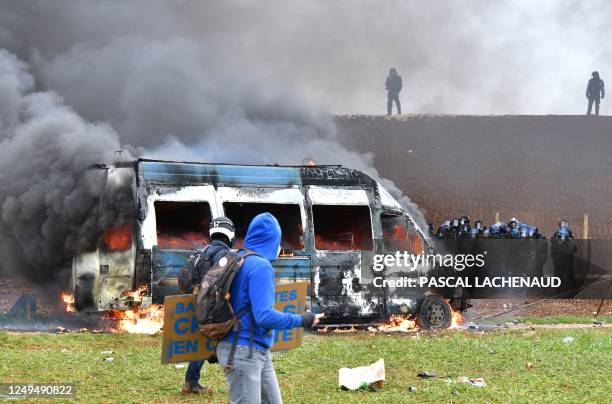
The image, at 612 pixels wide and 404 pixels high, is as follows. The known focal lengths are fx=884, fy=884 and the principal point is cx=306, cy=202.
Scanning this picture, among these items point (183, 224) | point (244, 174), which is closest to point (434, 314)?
point (244, 174)

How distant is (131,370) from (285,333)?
13.1 ft

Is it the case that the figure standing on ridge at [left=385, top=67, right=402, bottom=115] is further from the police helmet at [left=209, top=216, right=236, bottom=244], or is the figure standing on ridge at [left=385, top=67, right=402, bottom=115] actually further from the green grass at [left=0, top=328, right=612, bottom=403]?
the police helmet at [left=209, top=216, right=236, bottom=244]

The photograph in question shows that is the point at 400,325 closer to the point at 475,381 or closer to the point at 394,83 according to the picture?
the point at 475,381

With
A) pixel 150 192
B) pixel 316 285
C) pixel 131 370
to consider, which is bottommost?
pixel 131 370

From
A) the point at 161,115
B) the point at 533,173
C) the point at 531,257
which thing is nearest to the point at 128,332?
the point at 531,257

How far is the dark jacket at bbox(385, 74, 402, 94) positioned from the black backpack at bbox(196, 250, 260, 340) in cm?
3383

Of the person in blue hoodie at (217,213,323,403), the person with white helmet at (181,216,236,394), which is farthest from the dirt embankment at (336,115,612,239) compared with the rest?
the person in blue hoodie at (217,213,323,403)

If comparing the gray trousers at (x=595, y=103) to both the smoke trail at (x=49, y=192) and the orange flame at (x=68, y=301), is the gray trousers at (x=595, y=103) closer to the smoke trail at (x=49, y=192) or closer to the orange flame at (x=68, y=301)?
the smoke trail at (x=49, y=192)

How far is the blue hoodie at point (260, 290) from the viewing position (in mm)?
5305

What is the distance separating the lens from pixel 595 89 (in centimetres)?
4003

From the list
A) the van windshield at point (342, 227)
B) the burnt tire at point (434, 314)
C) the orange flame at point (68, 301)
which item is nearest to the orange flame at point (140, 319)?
the orange flame at point (68, 301)

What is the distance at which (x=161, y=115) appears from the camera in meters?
24.9

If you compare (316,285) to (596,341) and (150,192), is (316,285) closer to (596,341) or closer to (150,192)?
(150,192)

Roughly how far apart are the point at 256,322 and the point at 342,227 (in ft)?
32.4
